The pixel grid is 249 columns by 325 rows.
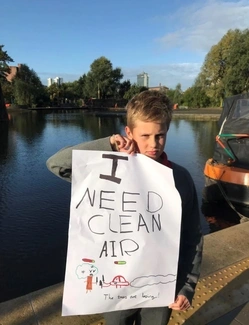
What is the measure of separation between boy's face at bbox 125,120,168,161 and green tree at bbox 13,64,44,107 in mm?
Answer: 63817

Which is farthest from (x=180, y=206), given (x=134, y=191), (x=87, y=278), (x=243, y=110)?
(x=243, y=110)

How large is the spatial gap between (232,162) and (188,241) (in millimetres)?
5140

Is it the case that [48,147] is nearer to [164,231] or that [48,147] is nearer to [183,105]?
[164,231]

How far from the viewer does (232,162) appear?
637cm

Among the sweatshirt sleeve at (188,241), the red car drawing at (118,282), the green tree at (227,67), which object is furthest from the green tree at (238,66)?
the red car drawing at (118,282)

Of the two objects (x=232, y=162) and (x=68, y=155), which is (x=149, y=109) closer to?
(x=68, y=155)

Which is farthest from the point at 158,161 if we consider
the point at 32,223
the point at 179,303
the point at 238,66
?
the point at 238,66

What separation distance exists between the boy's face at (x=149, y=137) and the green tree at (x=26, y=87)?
63817 millimetres

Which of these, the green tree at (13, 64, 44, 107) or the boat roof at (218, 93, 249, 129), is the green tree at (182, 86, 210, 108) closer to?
the green tree at (13, 64, 44, 107)

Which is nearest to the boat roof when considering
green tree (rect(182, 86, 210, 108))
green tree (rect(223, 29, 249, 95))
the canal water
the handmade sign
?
the canal water

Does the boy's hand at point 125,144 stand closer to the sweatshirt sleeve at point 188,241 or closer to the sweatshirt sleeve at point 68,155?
the sweatshirt sleeve at point 68,155

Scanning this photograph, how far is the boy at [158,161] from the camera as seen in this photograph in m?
1.48

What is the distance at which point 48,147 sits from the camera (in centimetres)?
1564

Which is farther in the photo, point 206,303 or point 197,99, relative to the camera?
point 197,99
